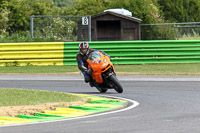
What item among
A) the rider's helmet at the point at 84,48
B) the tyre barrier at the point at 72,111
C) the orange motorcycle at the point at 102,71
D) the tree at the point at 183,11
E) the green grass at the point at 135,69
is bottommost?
the green grass at the point at 135,69

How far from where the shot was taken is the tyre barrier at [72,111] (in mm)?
9383

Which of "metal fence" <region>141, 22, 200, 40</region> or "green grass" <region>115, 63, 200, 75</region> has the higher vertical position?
"metal fence" <region>141, 22, 200, 40</region>

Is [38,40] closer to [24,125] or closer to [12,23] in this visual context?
[24,125]

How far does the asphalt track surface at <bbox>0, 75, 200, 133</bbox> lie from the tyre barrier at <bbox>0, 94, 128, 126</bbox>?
49 centimetres

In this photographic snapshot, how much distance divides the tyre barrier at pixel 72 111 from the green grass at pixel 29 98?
0.59 metres

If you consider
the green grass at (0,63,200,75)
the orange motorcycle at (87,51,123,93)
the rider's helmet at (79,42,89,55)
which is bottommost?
the green grass at (0,63,200,75)

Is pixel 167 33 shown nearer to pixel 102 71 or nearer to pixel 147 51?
pixel 147 51

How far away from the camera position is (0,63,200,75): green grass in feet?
67.0

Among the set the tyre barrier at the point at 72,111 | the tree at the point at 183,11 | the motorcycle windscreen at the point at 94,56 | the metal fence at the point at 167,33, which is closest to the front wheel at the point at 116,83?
the motorcycle windscreen at the point at 94,56

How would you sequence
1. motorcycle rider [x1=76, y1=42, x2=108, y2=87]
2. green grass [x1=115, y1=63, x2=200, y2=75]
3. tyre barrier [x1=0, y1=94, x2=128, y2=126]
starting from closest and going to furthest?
tyre barrier [x1=0, y1=94, x2=128, y2=126] → motorcycle rider [x1=76, y1=42, x2=108, y2=87] → green grass [x1=115, y1=63, x2=200, y2=75]

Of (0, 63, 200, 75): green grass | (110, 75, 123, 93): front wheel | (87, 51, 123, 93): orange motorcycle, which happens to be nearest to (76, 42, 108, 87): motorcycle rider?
(87, 51, 123, 93): orange motorcycle

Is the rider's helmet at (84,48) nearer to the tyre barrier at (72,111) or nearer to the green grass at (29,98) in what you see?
the green grass at (29,98)

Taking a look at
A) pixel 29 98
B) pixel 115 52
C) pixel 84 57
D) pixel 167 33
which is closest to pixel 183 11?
pixel 167 33

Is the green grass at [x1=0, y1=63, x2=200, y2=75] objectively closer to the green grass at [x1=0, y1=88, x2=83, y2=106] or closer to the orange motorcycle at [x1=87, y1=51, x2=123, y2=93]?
the orange motorcycle at [x1=87, y1=51, x2=123, y2=93]
